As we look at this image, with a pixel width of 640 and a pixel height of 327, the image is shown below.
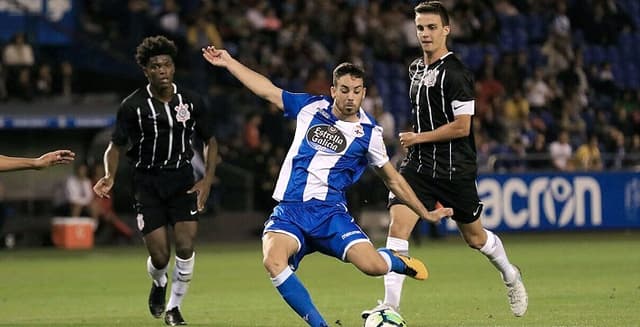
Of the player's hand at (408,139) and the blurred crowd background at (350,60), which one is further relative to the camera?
the blurred crowd background at (350,60)

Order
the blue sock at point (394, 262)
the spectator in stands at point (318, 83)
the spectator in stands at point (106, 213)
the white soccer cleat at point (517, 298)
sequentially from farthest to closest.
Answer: the spectator in stands at point (318, 83) < the spectator in stands at point (106, 213) < the white soccer cleat at point (517, 298) < the blue sock at point (394, 262)

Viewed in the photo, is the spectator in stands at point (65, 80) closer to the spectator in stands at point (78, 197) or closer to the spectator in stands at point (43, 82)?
the spectator in stands at point (43, 82)

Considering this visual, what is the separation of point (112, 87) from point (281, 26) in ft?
12.9

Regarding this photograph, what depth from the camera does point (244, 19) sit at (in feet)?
95.2

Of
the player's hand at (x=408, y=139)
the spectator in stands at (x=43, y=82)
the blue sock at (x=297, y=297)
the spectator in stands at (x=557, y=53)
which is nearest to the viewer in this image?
the blue sock at (x=297, y=297)

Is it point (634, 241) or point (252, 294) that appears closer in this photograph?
point (252, 294)

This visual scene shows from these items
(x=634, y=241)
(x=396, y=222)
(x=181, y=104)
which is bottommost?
(x=634, y=241)

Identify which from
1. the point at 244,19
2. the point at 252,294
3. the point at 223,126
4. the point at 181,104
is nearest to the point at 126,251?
the point at 223,126

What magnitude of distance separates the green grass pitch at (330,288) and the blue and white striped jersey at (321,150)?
161 centimetres

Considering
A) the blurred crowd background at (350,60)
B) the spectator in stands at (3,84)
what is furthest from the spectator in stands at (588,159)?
the spectator in stands at (3,84)

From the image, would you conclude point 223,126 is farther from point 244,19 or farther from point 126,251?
point 126,251

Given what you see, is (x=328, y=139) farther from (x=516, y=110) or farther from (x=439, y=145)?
(x=516, y=110)

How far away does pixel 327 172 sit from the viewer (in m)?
9.73

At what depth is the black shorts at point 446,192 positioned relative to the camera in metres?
11.1
